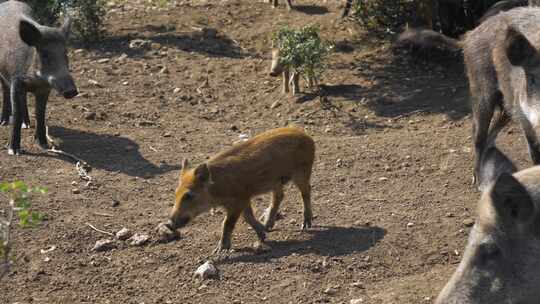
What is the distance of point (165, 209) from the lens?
6.88m

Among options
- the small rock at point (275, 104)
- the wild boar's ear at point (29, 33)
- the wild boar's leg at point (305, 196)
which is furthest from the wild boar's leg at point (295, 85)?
the wild boar's leg at point (305, 196)

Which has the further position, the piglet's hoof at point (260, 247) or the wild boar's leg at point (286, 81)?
the wild boar's leg at point (286, 81)

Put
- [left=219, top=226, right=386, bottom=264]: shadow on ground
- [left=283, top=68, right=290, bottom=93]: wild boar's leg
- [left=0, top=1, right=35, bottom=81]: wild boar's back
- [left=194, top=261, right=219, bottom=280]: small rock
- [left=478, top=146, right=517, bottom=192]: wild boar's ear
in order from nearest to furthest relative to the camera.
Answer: [left=478, top=146, right=517, bottom=192]: wild boar's ear < [left=194, top=261, right=219, bottom=280]: small rock < [left=219, top=226, right=386, bottom=264]: shadow on ground < [left=0, top=1, right=35, bottom=81]: wild boar's back < [left=283, top=68, right=290, bottom=93]: wild boar's leg

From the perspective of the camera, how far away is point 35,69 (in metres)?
8.55

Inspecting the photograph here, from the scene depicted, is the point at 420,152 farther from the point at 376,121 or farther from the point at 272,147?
the point at 272,147

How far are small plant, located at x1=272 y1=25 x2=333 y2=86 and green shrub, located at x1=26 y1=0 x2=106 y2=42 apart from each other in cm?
321

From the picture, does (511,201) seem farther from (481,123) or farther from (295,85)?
(295,85)

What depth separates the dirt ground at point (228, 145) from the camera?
573 centimetres

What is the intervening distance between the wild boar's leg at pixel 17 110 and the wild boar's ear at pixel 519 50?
435 centimetres

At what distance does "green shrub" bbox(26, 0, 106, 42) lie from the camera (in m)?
11.5

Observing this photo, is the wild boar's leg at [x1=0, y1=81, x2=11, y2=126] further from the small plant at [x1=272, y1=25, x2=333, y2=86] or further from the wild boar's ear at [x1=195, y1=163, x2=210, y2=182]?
the wild boar's ear at [x1=195, y1=163, x2=210, y2=182]

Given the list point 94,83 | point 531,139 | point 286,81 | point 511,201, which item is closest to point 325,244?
point 531,139

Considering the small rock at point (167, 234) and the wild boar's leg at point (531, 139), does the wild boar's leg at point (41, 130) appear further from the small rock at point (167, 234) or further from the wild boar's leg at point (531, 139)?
the wild boar's leg at point (531, 139)

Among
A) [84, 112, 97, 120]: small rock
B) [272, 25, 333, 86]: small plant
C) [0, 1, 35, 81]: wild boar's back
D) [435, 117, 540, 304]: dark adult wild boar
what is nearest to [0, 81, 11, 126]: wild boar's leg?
[0, 1, 35, 81]: wild boar's back
